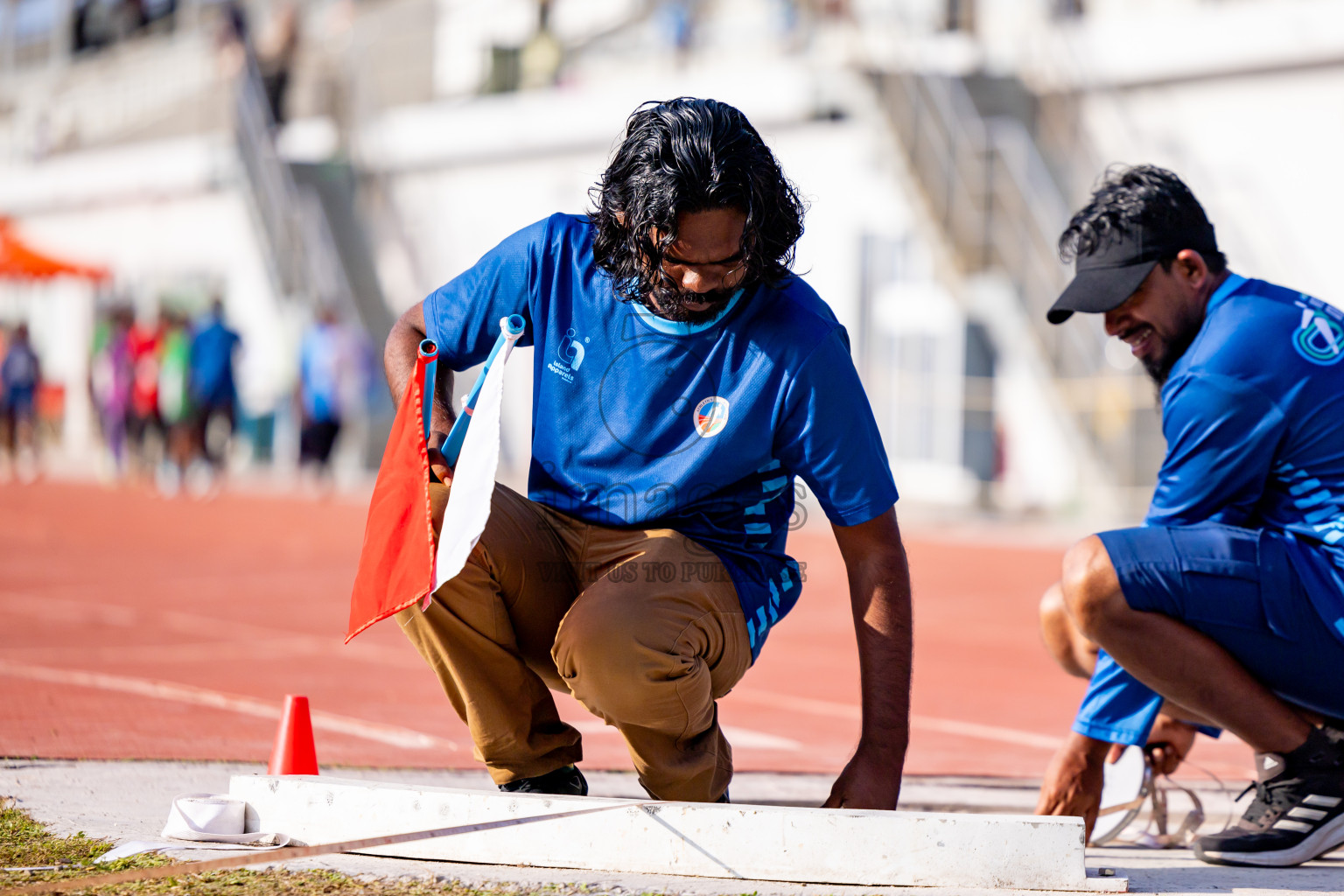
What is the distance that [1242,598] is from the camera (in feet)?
11.2

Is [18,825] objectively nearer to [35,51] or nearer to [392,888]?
[392,888]

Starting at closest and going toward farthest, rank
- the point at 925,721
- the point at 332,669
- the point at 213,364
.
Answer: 1. the point at 925,721
2. the point at 332,669
3. the point at 213,364

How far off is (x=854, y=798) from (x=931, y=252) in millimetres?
12778

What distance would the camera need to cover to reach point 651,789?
3363 millimetres

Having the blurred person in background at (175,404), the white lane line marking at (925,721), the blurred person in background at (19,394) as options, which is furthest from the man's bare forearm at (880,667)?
the blurred person in background at (19,394)

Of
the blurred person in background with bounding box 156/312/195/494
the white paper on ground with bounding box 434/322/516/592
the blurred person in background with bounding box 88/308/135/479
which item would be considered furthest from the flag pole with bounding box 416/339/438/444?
A: the blurred person in background with bounding box 88/308/135/479

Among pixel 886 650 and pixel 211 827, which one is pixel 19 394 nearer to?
pixel 211 827

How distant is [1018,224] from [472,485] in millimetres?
12206

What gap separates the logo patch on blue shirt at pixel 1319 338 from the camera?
3496 millimetres

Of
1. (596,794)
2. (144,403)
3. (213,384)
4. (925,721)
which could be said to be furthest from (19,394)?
(596,794)

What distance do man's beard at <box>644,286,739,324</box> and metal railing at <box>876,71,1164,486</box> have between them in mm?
10870

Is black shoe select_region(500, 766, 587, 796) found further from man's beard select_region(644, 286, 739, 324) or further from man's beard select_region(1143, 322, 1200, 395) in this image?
man's beard select_region(1143, 322, 1200, 395)

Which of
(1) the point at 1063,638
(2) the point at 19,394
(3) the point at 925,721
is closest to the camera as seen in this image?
(1) the point at 1063,638

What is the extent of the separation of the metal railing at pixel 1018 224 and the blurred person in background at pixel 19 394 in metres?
10.8
